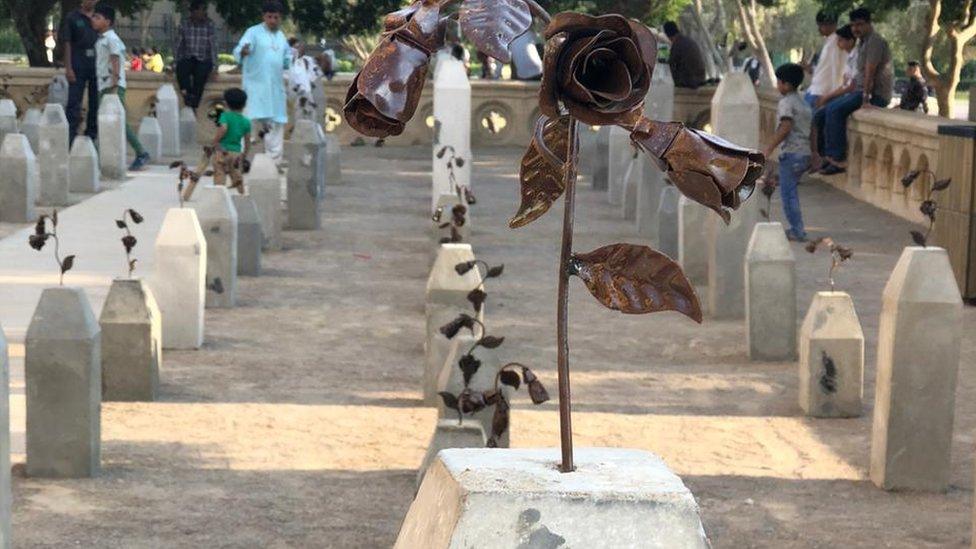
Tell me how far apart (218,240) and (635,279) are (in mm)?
10052

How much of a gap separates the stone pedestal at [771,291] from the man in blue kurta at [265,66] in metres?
10.3

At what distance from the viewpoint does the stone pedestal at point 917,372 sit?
799 cm

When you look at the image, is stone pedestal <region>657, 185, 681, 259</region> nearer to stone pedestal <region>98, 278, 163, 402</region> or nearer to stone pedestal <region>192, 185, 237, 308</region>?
stone pedestal <region>192, 185, 237, 308</region>

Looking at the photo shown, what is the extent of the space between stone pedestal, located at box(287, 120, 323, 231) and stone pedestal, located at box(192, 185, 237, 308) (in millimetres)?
5605

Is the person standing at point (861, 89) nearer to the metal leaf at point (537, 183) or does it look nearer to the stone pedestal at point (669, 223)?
the stone pedestal at point (669, 223)

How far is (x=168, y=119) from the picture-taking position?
2806 cm

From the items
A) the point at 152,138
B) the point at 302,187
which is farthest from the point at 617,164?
the point at 152,138

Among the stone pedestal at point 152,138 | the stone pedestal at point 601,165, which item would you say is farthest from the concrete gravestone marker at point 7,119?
the stone pedestal at point 601,165

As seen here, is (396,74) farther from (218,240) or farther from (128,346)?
(218,240)

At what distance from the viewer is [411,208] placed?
72.2ft

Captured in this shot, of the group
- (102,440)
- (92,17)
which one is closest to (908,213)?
(92,17)

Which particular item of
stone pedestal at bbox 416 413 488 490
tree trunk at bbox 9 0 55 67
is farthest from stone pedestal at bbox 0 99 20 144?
stone pedestal at bbox 416 413 488 490

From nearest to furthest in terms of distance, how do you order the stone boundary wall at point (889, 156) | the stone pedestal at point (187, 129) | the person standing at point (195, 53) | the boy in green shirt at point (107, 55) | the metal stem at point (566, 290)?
the metal stem at point (566, 290), the stone boundary wall at point (889, 156), the boy in green shirt at point (107, 55), the person standing at point (195, 53), the stone pedestal at point (187, 129)

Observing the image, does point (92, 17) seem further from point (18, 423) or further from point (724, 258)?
point (18, 423)
